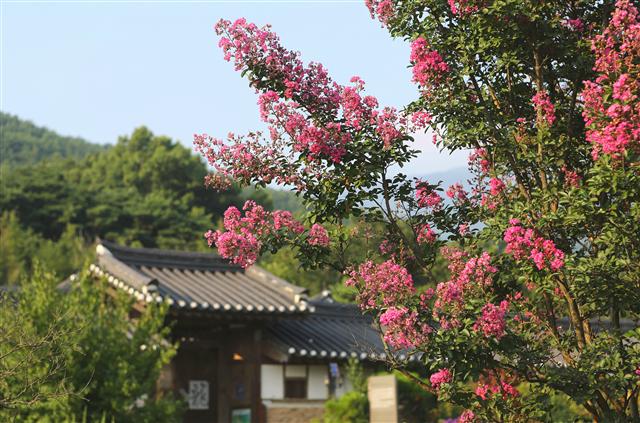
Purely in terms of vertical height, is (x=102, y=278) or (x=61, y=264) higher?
(x=61, y=264)

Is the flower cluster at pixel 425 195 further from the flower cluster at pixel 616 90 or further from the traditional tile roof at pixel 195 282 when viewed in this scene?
the traditional tile roof at pixel 195 282

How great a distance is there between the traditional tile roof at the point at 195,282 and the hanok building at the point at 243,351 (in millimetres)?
28

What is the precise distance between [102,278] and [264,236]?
48.9 feet

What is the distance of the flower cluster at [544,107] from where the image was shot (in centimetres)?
701

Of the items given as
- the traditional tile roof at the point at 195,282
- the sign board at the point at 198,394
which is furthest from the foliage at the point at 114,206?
the sign board at the point at 198,394

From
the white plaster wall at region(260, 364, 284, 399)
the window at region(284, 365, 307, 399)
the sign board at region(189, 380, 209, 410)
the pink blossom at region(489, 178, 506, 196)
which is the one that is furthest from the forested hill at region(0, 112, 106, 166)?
the pink blossom at region(489, 178, 506, 196)

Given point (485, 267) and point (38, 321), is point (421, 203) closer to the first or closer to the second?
point (485, 267)

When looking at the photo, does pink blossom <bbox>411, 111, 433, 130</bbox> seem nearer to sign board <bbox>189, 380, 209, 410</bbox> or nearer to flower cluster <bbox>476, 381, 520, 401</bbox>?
flower cluster <bbox>476, 381, 520, 401</bbox>

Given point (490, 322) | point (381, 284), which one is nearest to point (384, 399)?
point (381, 284)

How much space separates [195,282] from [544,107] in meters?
17.0

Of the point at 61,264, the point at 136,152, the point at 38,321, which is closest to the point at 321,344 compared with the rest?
the point at 38,321

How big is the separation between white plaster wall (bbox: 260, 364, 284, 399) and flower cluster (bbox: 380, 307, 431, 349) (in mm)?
15813

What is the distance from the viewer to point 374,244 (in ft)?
24.7

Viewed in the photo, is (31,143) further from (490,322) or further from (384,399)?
(490,322)
